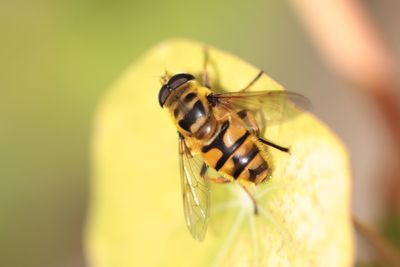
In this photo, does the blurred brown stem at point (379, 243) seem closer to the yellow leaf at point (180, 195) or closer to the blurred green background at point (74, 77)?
the yellow leaf at point (180, 195)

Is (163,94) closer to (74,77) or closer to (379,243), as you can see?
(379,243)

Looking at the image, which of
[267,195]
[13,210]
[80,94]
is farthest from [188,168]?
[13,210]

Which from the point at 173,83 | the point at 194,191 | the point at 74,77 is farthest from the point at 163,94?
the point at 74,77

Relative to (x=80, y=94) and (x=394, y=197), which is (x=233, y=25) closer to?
(x=80, y=94)

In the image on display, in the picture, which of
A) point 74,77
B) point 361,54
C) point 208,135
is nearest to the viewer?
point 208,135

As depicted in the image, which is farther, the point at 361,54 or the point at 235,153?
the point at 361,54

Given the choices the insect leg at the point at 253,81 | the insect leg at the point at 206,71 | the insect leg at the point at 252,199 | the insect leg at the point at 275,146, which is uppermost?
the insect leg at the point at 206,71

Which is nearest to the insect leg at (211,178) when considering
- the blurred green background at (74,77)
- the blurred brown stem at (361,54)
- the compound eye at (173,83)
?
the compound eye at (173,83)
